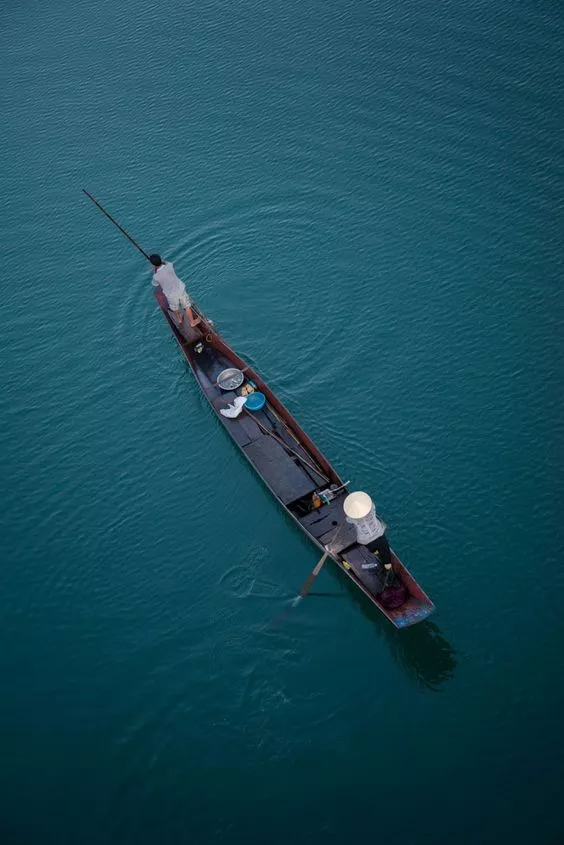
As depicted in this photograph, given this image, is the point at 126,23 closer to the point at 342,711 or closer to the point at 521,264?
the point at 521,264

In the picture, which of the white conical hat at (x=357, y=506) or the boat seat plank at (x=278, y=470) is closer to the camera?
the white conical hat at (x=357, y=506)

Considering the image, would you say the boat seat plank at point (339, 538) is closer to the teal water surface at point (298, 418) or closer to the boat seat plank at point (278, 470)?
the teal water surface at point (298, 418)

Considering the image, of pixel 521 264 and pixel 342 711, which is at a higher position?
pixel 521 264

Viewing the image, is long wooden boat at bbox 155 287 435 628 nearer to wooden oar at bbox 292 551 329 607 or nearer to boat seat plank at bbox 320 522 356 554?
boat seat plank at bbox 320 522 356 554

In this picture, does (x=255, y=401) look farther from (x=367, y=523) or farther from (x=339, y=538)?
(x=367, y=523)

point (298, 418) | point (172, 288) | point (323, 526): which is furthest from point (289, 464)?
point (172, 288)

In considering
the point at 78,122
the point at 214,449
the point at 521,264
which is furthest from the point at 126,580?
the point at 78,122

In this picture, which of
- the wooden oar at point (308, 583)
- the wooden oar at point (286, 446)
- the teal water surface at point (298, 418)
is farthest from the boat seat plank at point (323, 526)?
the wooden oar at point (286, 446)
